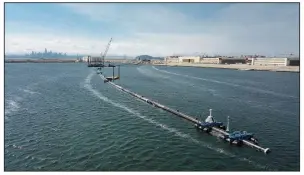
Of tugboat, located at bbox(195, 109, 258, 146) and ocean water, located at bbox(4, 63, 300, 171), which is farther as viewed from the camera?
tugboat, located at bbox(195, 109, 258, 146)

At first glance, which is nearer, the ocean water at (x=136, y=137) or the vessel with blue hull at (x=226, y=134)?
the ocean water at (x=136, y=137)

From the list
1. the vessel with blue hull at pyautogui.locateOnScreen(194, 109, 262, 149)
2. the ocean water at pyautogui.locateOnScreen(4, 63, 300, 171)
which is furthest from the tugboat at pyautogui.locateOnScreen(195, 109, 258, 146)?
the ocean water at pyautogui.locateOnScreen(4, 63, 300, 171)

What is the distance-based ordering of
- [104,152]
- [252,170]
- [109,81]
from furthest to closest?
1. [109,81]
2. [104,152]
3. [252,170]

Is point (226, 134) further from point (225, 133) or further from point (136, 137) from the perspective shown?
point (136, 137)

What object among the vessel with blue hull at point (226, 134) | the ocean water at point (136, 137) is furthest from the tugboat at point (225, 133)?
the ocean water at point (136, 137)

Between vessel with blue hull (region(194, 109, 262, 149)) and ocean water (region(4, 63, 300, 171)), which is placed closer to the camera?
ocean water (region(4, 63, 300, 171))

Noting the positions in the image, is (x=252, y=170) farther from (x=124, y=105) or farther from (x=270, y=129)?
(x=124, y=105)

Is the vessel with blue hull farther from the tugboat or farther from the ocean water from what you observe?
the ocean water

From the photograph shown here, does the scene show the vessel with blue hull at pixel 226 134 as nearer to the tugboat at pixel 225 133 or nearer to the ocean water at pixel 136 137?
the tugboat at pixel 225 133

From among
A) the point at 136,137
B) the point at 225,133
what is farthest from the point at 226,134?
the point at 136,137

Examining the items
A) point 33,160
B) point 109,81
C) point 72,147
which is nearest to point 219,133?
point 72,147

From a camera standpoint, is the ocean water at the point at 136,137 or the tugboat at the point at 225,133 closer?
the ocean water at the point at 136,137
